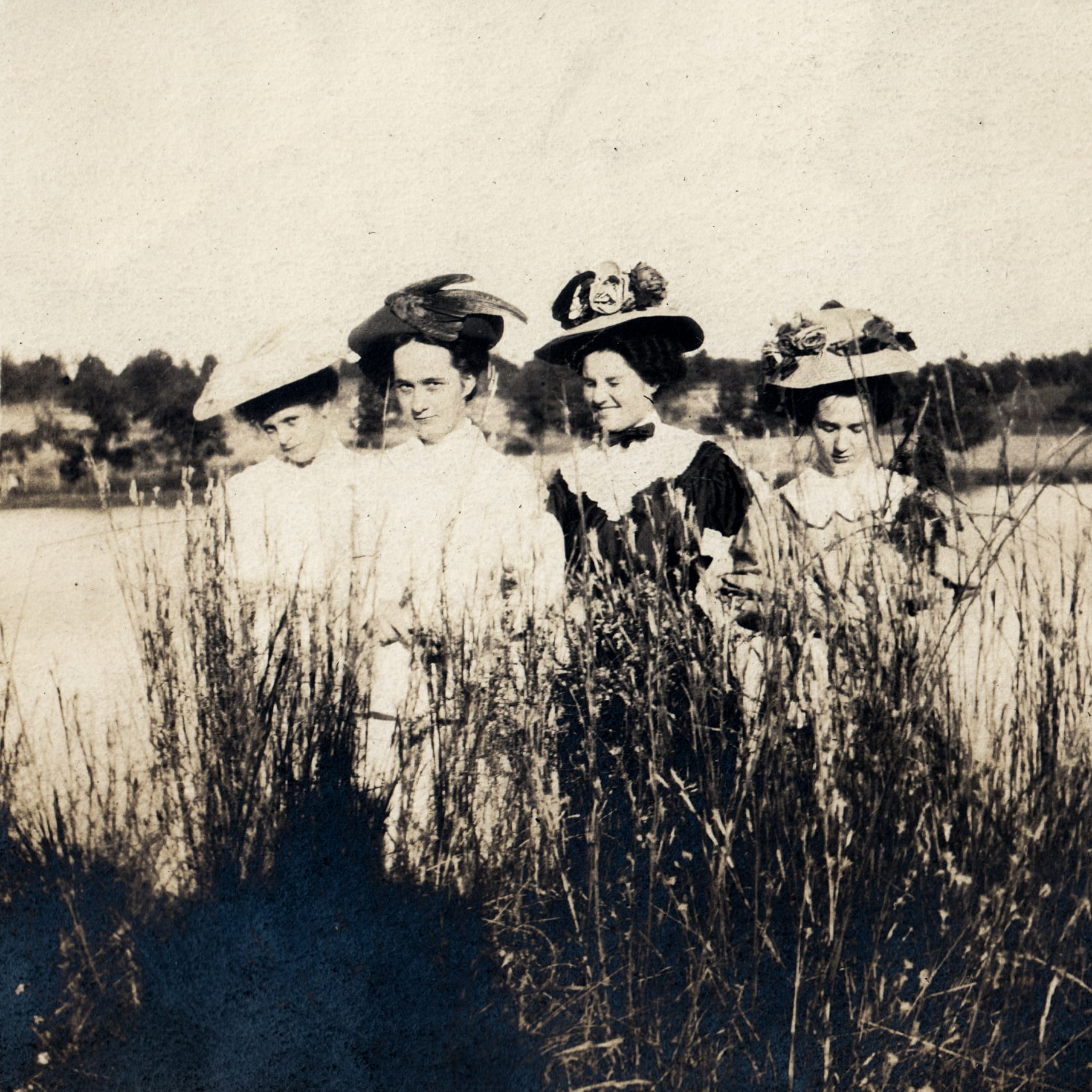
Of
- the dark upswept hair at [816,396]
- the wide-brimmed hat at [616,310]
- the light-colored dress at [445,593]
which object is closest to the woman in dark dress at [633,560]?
the wide-brimmed hat at [616,310]

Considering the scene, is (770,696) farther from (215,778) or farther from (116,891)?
(116,891)

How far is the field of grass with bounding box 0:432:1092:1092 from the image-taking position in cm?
302

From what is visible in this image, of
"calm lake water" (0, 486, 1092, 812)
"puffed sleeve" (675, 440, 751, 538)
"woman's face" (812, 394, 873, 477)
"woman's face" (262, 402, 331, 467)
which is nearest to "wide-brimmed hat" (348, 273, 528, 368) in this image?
"woman's face" (262, 402, 331, 467)

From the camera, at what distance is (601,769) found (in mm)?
3150

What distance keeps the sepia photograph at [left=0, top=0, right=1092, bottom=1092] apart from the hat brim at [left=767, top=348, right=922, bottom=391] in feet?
0.05

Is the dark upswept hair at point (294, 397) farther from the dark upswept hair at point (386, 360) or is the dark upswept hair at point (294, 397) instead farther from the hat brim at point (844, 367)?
the hat brim at point (844, 367)

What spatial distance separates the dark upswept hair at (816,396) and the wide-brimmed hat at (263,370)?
1352 millimetres

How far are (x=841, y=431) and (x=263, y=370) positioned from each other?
180cm

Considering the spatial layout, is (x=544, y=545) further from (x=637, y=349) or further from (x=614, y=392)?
(x=637, y=349)

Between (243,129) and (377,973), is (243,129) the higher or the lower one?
the higher one

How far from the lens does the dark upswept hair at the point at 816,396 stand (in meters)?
3.22

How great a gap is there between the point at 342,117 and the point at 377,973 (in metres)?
2.63

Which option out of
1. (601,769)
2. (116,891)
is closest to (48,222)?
(116,891)

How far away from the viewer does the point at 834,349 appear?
10.5 ft
